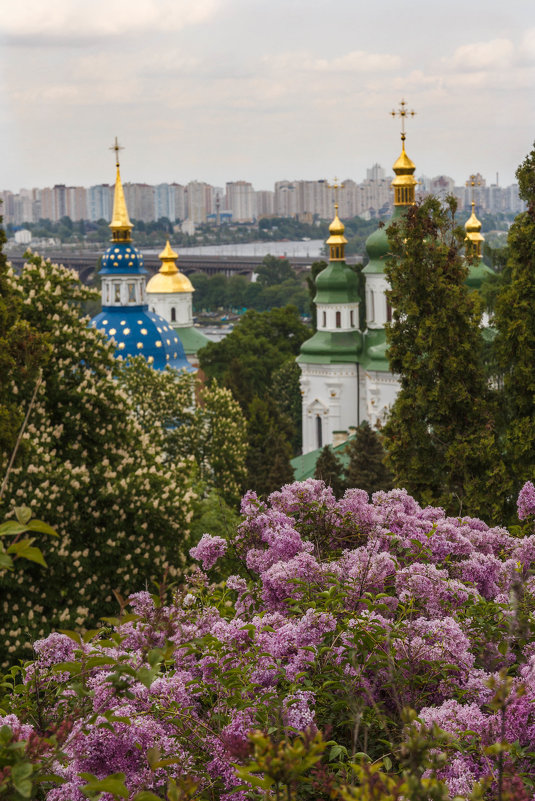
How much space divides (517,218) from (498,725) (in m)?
9.91

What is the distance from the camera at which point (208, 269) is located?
130 m

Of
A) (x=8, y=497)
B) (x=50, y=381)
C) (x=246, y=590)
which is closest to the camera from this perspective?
(x=246, y=590)

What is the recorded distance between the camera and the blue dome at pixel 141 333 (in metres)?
39.5

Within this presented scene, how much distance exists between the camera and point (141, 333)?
131ft

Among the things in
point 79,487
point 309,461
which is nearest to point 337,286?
point 309,461

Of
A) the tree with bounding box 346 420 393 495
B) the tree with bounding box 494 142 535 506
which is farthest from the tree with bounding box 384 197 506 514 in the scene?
the tree with bounding box 346 420 393 495

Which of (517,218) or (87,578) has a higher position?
(517,218)

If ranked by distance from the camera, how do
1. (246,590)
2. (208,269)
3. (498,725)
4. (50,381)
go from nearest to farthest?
(498,725) → (246,590) → (50,381) → (208,269)

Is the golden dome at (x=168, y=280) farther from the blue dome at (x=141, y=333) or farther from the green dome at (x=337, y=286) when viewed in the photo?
the blue dome at (x=141, y=333)

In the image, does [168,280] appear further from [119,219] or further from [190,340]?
[119,219]

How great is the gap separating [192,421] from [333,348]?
57.0 feet

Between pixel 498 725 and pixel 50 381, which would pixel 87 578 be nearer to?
pixel 50 381

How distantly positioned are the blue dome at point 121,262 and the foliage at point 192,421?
16.3m

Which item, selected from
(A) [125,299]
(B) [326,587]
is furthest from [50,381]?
(A) [125,299]
